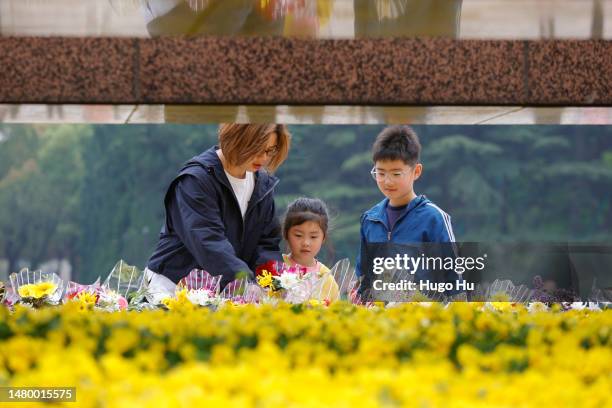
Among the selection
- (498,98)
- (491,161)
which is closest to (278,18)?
(498,98)

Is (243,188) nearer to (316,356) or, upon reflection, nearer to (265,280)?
(265,280)

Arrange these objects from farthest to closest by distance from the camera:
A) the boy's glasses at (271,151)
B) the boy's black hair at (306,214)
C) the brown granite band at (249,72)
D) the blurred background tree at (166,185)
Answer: the blurred background tree at (166,185) < the boy's black hair at (306,214) < the boy's glasses at (271,151) < the brown granite band at (249,72)

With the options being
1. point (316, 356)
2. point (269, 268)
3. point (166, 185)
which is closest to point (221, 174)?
point (269, 268)

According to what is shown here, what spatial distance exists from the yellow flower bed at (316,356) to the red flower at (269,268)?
1374 millimetres

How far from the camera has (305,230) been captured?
6793 mm

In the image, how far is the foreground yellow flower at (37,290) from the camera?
5.41 meters

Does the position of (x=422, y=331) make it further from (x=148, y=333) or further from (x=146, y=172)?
(x=146, y=172)

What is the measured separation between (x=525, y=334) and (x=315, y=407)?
69.4 inches

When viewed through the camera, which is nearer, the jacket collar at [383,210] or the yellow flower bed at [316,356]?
the yellow flower bed at [316,356]

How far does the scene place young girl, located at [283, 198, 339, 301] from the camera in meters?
6.72

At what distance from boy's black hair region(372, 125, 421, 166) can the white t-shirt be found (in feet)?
2.55

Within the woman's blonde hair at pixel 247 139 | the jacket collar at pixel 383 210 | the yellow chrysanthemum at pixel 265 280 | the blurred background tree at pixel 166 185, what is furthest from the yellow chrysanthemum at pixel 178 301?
the blurred background tree at pixel 166 185

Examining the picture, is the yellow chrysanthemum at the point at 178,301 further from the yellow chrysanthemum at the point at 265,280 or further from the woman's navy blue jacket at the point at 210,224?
the woman's navy blue jacket at the point at 210,224

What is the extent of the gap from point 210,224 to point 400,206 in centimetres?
108
